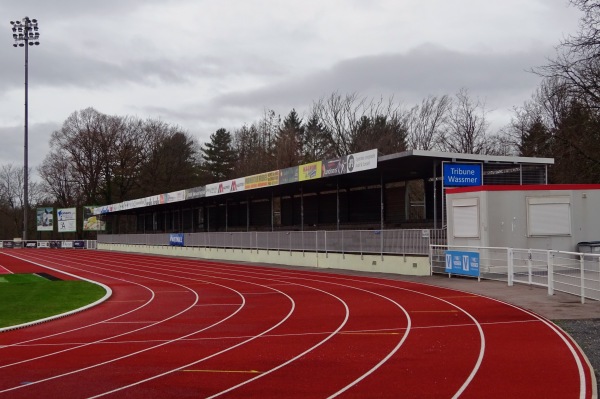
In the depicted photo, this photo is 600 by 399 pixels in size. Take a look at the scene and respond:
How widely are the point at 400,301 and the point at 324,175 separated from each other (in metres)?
14.6

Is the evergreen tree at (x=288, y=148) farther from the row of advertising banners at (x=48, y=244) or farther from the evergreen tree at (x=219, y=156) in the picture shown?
the row of advertising banners at (x=48, y=244)

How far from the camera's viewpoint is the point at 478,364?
8945 millimetres

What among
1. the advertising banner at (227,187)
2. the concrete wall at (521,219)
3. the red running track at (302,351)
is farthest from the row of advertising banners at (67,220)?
the concrete wall at (521,219)

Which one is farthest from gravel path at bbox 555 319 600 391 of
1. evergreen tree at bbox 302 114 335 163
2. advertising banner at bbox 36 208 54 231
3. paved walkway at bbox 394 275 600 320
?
advertising banner at bbox 36 208 54 231

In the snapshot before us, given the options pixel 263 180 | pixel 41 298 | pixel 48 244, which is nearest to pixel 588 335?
pixel 41 298

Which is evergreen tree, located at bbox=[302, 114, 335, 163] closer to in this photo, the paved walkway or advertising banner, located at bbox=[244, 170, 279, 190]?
advertising banner, located at bbox=[244, 170, 279, 190]

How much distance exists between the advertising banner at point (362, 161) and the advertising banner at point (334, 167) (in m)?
0.41

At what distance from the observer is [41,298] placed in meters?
20.3

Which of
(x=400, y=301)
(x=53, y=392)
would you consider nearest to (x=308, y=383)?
(x=53, y=392)

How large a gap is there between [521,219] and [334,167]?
1023 centimetres

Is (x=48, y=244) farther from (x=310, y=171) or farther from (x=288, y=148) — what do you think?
(x=310, y=171)

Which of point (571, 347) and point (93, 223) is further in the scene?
point (93, 223)

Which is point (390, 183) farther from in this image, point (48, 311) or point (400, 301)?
point (48, 311)

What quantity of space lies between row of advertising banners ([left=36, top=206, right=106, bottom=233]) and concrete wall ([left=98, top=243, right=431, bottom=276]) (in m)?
27.8
